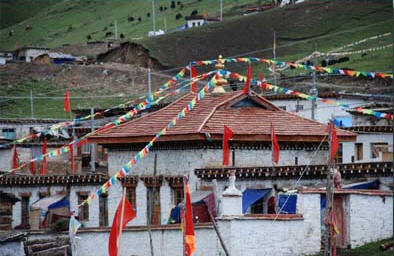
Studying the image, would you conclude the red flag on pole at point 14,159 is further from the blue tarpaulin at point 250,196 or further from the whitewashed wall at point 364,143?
the blue tarpaulin at point 250,196

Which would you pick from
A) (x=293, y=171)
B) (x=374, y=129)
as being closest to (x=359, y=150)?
(x=374, y=129)

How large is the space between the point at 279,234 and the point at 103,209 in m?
13.5

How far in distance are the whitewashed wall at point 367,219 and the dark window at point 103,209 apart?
1483 cm

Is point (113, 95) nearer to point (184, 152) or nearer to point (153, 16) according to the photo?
point (184, 152)

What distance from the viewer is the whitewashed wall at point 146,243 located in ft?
151

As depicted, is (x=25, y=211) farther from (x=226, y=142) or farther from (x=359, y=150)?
(x=359, y=150)

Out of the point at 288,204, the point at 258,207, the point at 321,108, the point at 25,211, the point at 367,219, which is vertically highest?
the point at 321,108

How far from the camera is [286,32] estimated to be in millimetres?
138500

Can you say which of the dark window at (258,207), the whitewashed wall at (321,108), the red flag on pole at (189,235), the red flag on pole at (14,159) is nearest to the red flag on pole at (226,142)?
the dark window at (258,207)

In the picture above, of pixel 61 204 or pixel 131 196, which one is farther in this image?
pixel 61 204

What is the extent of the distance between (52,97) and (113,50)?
26.6m

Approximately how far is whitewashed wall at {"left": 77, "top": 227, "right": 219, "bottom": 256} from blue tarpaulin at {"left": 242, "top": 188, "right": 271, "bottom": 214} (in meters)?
3.17

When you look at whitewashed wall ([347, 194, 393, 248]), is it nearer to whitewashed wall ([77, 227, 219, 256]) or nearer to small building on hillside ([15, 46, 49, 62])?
whitewashed wall ([77, 227, 219, 256])

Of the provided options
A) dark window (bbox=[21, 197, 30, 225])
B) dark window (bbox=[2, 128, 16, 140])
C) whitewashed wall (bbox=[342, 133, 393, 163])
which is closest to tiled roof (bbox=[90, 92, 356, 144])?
dark window (bbox=[21, 197, 30, 225])
